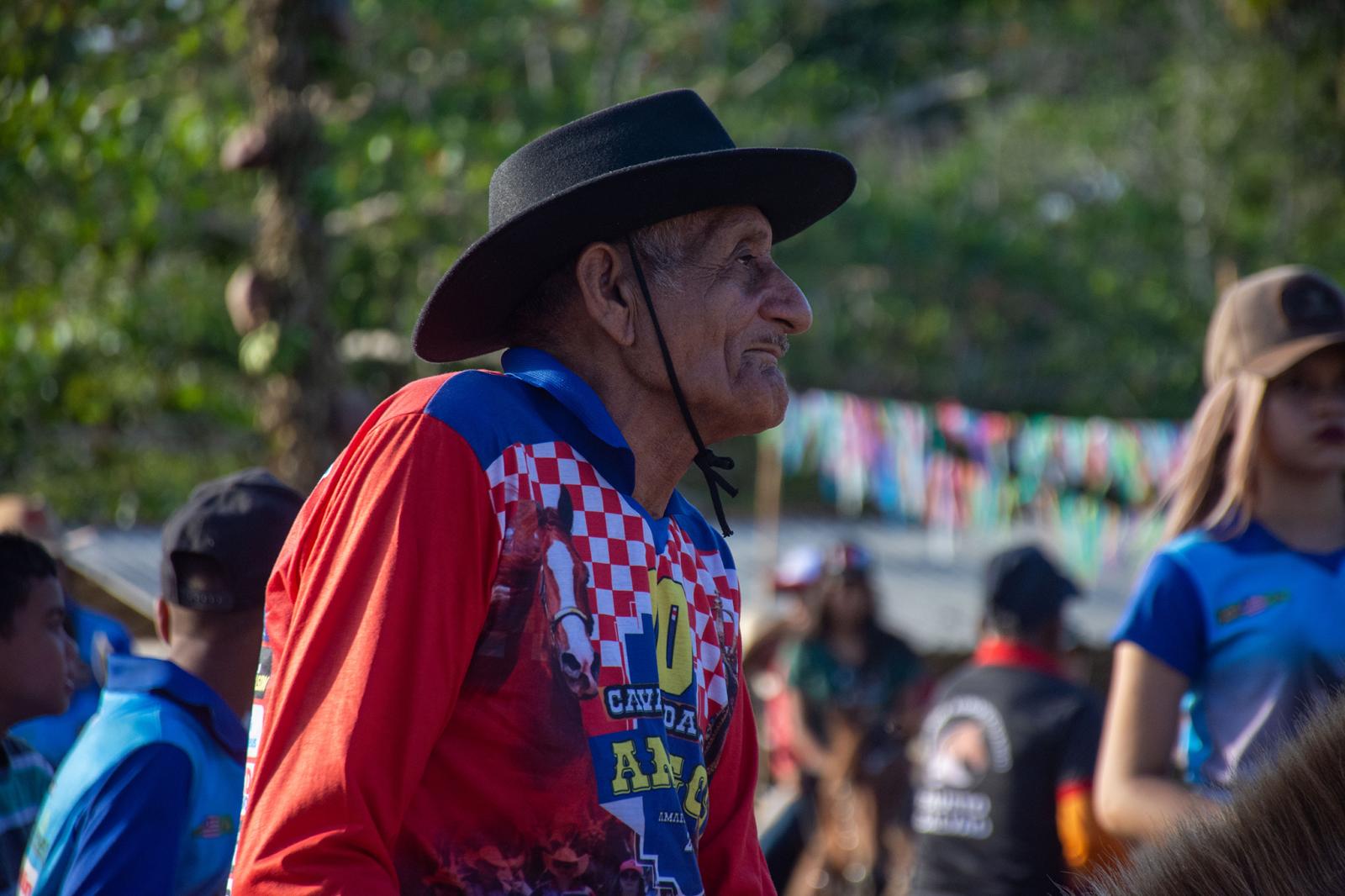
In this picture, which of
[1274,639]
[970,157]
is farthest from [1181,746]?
[970,157]

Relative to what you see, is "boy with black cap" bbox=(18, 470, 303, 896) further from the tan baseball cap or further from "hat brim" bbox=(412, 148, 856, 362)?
the tan baseball cap

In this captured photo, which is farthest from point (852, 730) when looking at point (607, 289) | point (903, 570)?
point (903, 570)

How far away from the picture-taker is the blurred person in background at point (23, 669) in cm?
264

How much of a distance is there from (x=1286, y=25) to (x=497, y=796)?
13.5 m

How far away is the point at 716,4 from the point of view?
13148 mm

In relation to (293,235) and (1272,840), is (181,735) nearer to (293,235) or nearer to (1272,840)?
(1272,840)

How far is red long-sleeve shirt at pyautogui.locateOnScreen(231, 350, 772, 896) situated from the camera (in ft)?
4.73

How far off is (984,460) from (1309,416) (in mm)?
7734

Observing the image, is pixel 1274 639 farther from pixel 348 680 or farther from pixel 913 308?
pixel 913 308

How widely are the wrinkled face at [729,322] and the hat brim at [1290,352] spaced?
56.2 inches


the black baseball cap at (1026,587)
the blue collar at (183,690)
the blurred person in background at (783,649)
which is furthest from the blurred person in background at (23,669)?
the blurred person in background at (783,649)

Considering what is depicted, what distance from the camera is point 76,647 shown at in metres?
2.95

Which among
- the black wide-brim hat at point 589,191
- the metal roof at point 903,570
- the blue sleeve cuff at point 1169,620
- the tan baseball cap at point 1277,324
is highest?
the black wide-brim hat at point 589,191

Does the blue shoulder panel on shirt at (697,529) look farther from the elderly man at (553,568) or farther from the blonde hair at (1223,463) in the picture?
the blonde hair at (1223,463)
